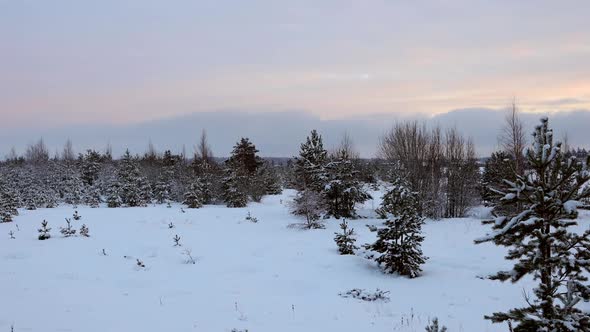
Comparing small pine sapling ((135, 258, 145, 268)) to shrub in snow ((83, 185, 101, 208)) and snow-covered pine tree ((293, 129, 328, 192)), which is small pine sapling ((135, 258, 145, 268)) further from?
shrub in snow ((83, 185, 101, 208))

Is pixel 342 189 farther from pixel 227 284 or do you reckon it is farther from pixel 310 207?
pixel 227 284

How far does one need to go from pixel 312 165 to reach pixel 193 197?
A: 1121 cm

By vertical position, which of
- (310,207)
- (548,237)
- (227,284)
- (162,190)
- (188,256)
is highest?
(548,237)

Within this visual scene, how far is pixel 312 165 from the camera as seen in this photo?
24.5 metres

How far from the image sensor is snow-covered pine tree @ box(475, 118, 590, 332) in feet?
13.4

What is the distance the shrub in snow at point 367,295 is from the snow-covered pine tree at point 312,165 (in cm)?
1173

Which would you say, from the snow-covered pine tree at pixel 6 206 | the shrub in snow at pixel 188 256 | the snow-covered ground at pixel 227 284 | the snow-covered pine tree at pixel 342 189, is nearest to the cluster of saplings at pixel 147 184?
the snow-covered pine tree at pixel 6 206

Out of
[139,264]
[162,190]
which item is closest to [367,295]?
[139,264]

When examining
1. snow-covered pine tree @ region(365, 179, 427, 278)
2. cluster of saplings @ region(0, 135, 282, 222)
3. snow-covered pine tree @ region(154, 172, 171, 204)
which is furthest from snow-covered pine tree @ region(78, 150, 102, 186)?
snow-covered pine tree @ region(365, 179, 427, 278)

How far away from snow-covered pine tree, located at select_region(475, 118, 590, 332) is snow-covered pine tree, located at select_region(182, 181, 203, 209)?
1082 inches

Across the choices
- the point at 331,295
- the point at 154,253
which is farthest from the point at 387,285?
the point at 154,253

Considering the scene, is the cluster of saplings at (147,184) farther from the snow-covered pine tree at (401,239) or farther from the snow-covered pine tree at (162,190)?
the snow-covered pine tree at (401,239)

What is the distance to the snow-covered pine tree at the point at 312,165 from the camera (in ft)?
76.8

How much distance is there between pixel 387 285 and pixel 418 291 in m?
0.87
